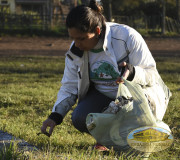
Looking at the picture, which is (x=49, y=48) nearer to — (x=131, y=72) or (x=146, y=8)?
(x=131, y=72)

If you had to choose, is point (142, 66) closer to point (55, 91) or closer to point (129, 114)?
point (129, 114)

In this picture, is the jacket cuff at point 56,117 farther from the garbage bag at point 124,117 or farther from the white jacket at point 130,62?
the garbage bag at point 124,117

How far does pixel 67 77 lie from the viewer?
3.28 metres

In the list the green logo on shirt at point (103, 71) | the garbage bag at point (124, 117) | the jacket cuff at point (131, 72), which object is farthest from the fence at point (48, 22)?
the garbage bag at point (124, 117)

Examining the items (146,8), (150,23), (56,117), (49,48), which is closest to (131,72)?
(56,117)

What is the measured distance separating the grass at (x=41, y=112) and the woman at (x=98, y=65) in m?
0.28

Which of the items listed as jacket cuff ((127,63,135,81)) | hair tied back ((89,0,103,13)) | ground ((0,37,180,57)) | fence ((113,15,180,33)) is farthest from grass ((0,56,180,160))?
fence ((113,15,180,33))

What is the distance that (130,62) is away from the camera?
299 cm

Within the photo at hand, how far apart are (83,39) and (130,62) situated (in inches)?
16.5

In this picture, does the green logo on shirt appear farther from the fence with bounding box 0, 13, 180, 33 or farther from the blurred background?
the fence with bounding box 0, 13, 180, 33

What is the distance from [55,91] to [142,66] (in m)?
3.20

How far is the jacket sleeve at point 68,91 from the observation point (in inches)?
125

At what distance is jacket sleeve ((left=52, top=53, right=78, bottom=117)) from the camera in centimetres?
319

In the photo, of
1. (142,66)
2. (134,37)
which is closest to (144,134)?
(142,66)
